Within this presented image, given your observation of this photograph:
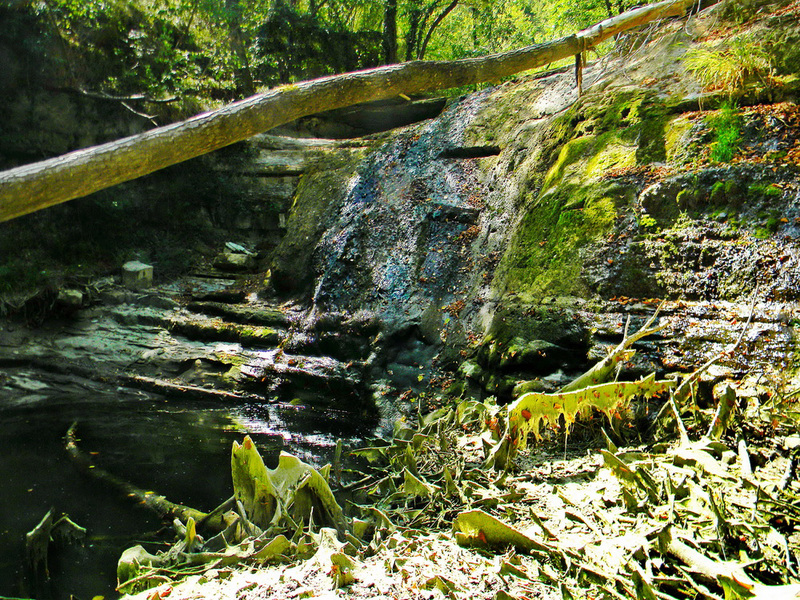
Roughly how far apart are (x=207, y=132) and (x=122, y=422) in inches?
188

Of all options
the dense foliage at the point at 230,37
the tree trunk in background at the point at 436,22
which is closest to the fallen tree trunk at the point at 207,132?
the dense foliage at the point at 230,37

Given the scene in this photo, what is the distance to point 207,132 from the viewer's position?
2.35 m

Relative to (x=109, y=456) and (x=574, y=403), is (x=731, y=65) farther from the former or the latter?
(x=109, y=456)

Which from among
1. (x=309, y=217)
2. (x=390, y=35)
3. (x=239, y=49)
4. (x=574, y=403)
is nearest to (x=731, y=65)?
(x=574, y=403)

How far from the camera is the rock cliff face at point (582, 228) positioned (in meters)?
4.11

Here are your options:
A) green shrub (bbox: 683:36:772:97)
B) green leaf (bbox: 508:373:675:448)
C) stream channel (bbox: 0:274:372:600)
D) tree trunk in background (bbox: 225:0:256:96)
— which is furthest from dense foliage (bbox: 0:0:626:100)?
green leaf (bbox: 508:373:675:448)

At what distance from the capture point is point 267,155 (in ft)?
38.8

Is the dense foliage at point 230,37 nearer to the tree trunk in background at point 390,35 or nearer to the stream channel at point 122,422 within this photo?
the tree trunk in background at point 390,35

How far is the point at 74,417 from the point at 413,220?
5193 mm

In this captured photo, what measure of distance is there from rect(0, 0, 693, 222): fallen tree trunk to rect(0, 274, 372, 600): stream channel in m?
2.29

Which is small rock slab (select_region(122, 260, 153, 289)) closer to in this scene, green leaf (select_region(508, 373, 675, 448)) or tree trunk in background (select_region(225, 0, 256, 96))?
tree trunk in background (select_region(225, 0, 256, 96))

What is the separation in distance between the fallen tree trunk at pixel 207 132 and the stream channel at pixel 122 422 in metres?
2.29

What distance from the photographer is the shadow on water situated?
317 centimetres

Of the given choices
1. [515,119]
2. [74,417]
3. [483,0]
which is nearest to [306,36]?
[483,0]
